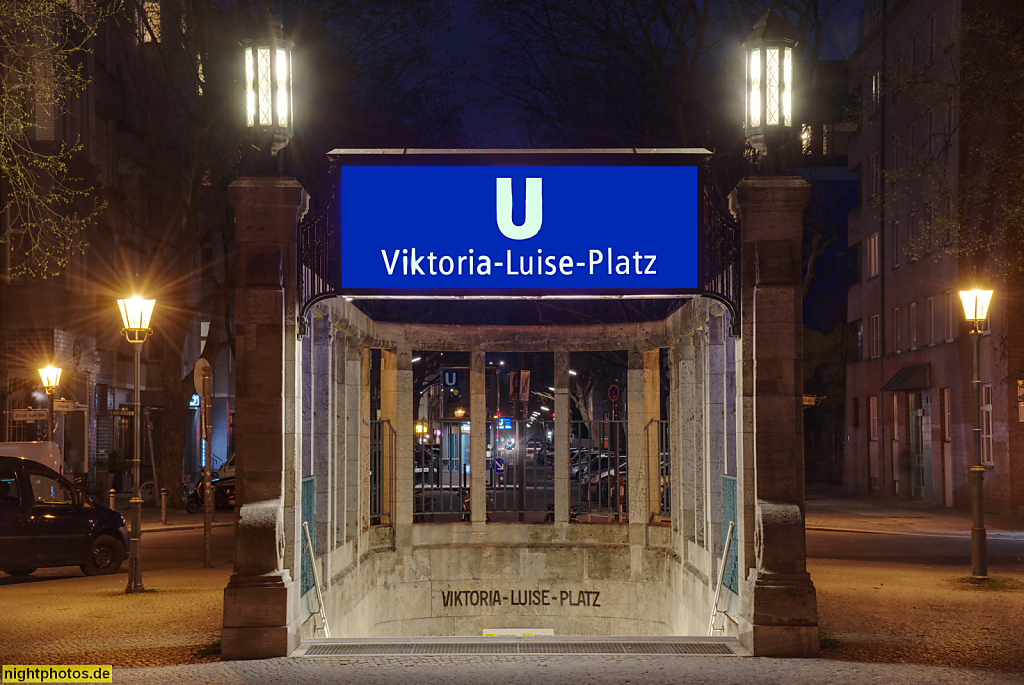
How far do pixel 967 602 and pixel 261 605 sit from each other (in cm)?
804

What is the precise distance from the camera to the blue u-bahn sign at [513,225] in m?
9.95

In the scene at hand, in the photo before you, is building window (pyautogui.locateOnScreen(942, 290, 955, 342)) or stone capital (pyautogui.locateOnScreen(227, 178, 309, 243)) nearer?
stone capital (pyautogui.locateOnScreen(227, 178, 309, 243))

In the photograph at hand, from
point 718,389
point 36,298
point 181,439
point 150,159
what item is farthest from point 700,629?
point 150,159

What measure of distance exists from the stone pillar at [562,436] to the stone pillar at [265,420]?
7949 millimetres

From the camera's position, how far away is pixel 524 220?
10039 mm

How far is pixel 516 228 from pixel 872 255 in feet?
106

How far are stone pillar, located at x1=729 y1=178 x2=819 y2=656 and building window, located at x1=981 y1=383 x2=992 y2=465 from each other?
22.7 m

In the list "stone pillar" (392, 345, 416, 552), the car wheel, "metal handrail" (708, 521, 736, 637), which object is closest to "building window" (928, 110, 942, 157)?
"stone pillar" (392, 345, 416, 552)

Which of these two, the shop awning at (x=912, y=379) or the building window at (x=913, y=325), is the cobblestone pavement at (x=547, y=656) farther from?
the building window at (x=913, y=325)

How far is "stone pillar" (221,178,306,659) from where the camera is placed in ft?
31.0

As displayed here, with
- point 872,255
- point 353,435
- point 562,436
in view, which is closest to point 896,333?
point 872,255

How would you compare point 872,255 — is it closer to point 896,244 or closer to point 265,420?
point 896,244

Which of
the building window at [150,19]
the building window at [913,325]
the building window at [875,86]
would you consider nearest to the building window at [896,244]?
the building window at [913,325]

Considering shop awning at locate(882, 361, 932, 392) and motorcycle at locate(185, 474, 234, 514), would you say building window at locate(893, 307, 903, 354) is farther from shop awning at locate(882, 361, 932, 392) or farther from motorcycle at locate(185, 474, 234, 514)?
motorcycle at locate(185, 474, 234, 514)
